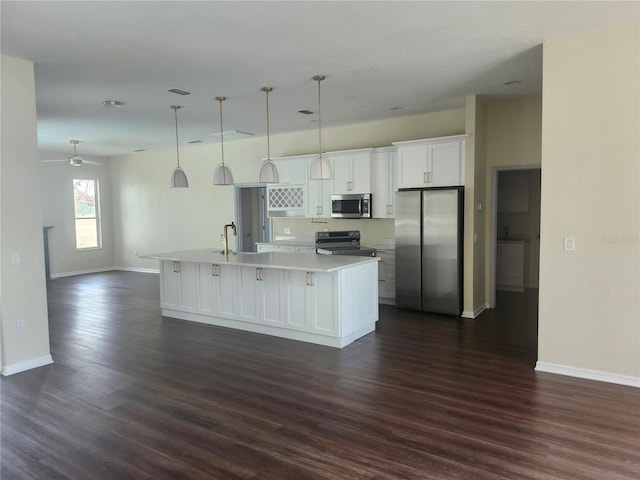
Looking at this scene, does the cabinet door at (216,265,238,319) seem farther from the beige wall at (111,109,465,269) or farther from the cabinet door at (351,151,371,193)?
the beige wall at (111,109,465,269)

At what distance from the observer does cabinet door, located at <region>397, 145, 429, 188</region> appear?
5930mm

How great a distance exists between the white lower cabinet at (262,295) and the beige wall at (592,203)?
269 cm

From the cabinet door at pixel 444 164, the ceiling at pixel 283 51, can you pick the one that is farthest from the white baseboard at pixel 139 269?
the cabinet door at pixel 444 164

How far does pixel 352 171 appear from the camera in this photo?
268 inches

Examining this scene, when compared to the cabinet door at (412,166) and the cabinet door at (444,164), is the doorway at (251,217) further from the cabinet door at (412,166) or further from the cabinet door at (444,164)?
the cabinet door at (444,164)

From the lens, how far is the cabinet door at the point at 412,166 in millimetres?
5930

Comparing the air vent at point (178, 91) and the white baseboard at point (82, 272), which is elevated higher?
the air vent at point (178, 91)

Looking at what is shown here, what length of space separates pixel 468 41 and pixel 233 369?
3594 mm

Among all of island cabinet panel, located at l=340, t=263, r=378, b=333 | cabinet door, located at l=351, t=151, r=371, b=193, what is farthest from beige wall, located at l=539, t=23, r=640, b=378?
cabinet door, located at l=351, t=151, r=371, b=193

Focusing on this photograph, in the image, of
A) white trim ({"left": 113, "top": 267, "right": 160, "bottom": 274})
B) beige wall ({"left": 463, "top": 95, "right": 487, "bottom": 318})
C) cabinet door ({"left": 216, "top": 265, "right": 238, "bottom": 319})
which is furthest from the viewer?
white trim ({"left": 113, "top": 267, "right": 160, "bottom": 274})


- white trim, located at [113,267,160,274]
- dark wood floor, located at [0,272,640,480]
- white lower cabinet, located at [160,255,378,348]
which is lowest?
dark wood floor, located at [0,272,640,480]

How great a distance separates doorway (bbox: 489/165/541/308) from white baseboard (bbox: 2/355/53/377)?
6.65 metres

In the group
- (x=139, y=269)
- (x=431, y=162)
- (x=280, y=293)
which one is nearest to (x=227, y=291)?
(x=280, y=293)

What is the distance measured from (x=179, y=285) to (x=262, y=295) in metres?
1.50
